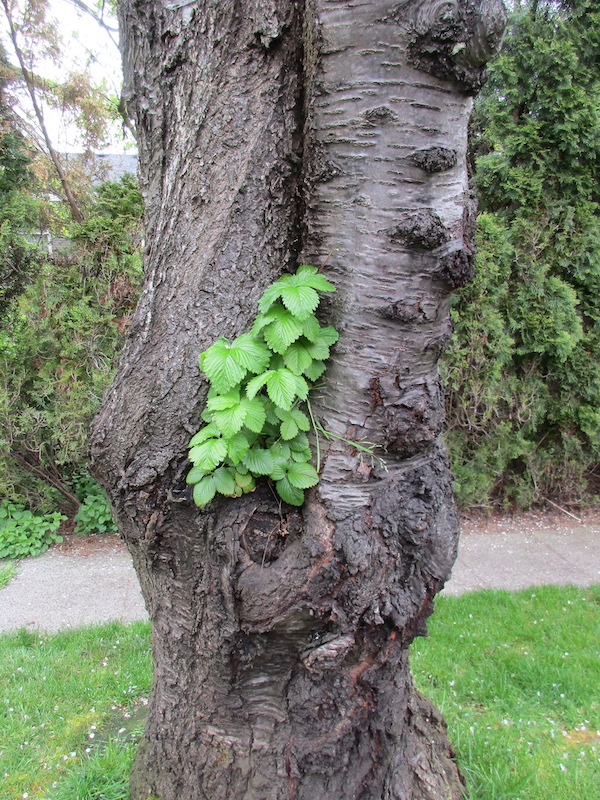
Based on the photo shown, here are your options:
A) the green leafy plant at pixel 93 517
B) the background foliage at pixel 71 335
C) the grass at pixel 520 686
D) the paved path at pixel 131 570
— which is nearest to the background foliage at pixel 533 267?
the paved path at pixel 131 570

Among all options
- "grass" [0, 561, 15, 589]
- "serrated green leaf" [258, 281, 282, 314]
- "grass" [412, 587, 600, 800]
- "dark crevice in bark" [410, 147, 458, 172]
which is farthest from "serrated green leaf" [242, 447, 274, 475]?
"grass" [0, 561, 15, 589]

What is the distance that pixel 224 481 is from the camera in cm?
173

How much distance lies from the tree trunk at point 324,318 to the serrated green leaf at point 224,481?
0.15m

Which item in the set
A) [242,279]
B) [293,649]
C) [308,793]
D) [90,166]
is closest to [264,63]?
[242,279]

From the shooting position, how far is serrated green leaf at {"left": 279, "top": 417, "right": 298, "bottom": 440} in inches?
67.5

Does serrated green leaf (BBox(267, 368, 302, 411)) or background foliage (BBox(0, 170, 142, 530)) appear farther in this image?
background foliage (BBox(0, 170, 142, 530))

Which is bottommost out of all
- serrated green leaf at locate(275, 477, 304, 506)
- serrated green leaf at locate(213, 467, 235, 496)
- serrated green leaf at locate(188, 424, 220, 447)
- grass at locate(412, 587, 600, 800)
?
grass at locate(412, 587, 600, 800)

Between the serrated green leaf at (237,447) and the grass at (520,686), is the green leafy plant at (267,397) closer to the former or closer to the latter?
the serrated green leaf at (237,447)

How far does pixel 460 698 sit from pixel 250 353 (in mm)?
2560

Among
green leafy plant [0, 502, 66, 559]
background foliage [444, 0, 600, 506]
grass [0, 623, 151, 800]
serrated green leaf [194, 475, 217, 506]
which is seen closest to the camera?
serrated green leaf [194, 475, 217, 506]

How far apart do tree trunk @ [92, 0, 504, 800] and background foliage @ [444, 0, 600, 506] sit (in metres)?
3.71

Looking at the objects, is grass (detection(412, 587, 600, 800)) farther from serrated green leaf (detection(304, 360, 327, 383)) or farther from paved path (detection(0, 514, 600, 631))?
serrated green leaf (detection(304, 360, 327, 383))

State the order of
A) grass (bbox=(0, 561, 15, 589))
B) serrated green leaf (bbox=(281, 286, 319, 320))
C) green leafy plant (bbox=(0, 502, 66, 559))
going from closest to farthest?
serrated green leaf (bbox=(281, 286, 319, 320))
grass (bbox=(0, 561, 15, 589))
green leafy plant (bbox=(0, 502, 66, 559))

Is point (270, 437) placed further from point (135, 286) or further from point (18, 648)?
point (135, 286)
